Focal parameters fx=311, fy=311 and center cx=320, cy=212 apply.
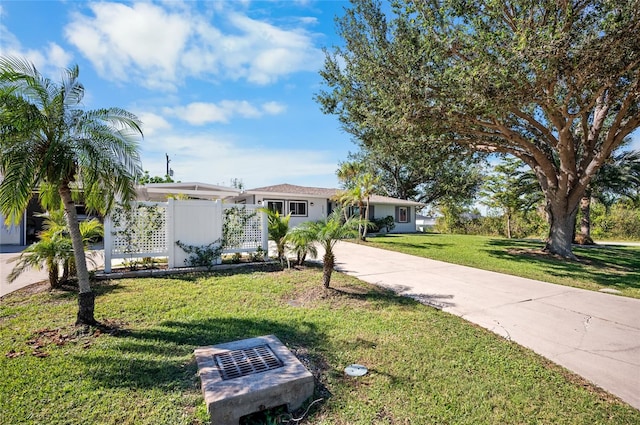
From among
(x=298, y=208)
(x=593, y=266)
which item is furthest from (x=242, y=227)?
(x=298, y=208)

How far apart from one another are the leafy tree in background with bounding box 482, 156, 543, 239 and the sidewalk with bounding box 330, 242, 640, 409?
477 inches

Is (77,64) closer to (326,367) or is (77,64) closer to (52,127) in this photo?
(52,127)

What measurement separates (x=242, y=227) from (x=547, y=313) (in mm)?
7490

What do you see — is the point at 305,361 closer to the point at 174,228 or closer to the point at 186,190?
the point at 174,228

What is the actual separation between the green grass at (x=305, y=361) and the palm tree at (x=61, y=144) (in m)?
0.92

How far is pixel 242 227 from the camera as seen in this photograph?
929 cm

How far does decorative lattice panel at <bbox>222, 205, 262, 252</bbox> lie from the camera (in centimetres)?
902

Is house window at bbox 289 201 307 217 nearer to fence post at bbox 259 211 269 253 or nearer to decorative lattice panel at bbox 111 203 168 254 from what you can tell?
fence post at bbox 259 211 269 253

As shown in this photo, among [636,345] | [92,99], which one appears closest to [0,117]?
[92,99]

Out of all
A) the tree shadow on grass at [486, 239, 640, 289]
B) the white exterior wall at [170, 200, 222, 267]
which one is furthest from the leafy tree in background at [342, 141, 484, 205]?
the white exterior wall at [170, 200, 222, 267]

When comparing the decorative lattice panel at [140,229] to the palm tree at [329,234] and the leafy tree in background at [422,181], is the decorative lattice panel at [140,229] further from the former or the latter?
the leafy tree in background at [422,181]

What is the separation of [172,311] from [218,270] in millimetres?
3317

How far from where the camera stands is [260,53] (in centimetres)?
892

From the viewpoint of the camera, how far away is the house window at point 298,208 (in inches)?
856
